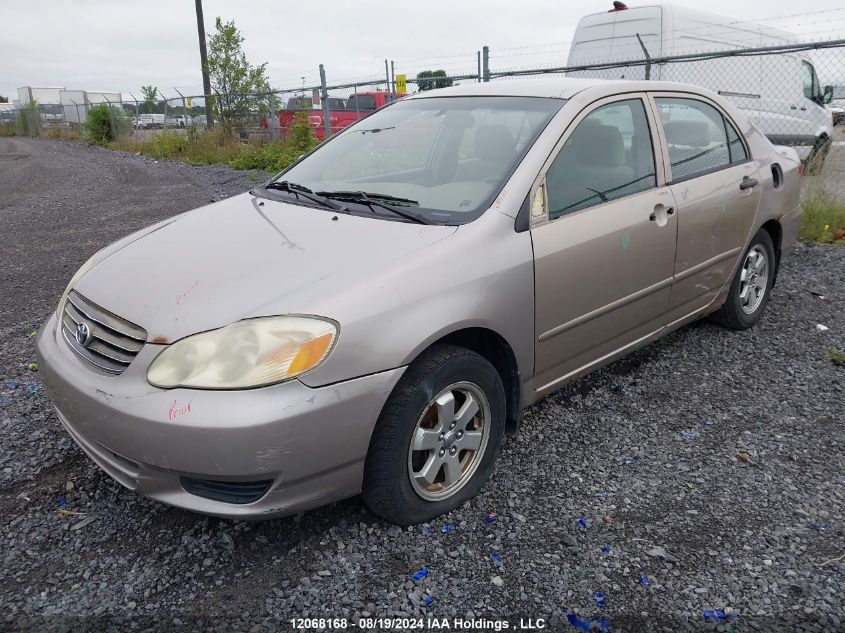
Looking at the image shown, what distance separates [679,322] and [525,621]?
230 cm

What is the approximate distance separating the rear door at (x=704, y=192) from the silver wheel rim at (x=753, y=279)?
10.7 inches

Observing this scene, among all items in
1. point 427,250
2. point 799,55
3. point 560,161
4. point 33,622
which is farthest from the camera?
point 799,55

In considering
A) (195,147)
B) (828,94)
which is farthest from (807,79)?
(195,147)

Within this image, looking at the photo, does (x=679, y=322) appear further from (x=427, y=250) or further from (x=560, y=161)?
(x=427, y=250)

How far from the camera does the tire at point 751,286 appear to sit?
14.1 ft

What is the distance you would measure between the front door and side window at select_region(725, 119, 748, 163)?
92 centimetres

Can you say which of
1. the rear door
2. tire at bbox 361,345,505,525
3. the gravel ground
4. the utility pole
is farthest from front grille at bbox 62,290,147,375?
the utility pole

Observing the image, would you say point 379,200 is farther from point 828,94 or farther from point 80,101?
point 80,101

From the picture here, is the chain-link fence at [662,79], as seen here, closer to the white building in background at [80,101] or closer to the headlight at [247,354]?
the headlight at [247,354]

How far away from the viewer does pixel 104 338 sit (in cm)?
241

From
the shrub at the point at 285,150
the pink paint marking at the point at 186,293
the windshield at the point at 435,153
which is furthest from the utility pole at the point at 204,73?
the pink paint marking at the point at 186,293

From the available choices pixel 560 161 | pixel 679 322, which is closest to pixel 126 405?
pixel 560 161

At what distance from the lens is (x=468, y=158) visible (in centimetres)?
312

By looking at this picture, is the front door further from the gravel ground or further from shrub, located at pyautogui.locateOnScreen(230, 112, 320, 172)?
shrub, located at pyautogui.locateOnScreen(230, 112, 320, 172)
